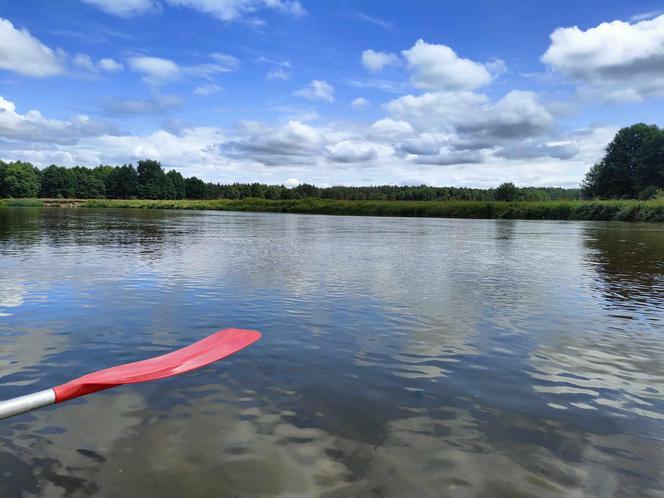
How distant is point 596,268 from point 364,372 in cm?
1451

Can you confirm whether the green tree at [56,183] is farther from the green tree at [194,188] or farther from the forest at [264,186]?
the green tree at [194,188]

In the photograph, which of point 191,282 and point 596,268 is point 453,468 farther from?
point 596,268

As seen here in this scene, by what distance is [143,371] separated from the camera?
5.80 meters

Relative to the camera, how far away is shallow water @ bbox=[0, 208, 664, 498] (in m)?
4.15

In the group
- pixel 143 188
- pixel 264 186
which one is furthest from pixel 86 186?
pixel 264 186

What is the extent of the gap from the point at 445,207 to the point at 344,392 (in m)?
84.3

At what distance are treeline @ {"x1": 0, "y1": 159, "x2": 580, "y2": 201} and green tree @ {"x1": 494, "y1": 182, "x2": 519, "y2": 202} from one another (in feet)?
144

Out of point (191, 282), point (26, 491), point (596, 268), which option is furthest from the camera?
point (596, 268)

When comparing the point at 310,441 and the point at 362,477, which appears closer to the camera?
the point at 362,477

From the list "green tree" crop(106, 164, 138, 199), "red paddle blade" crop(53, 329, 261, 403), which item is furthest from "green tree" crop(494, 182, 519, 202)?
"green tree" crop(106, 164, 138, 199)

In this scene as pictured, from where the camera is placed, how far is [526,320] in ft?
31.9

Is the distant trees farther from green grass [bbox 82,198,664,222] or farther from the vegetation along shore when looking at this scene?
green grass [bbox 82,198,664,222]

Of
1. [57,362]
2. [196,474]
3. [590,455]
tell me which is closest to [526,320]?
[590,455]

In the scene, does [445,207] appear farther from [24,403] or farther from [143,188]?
[143,188]
